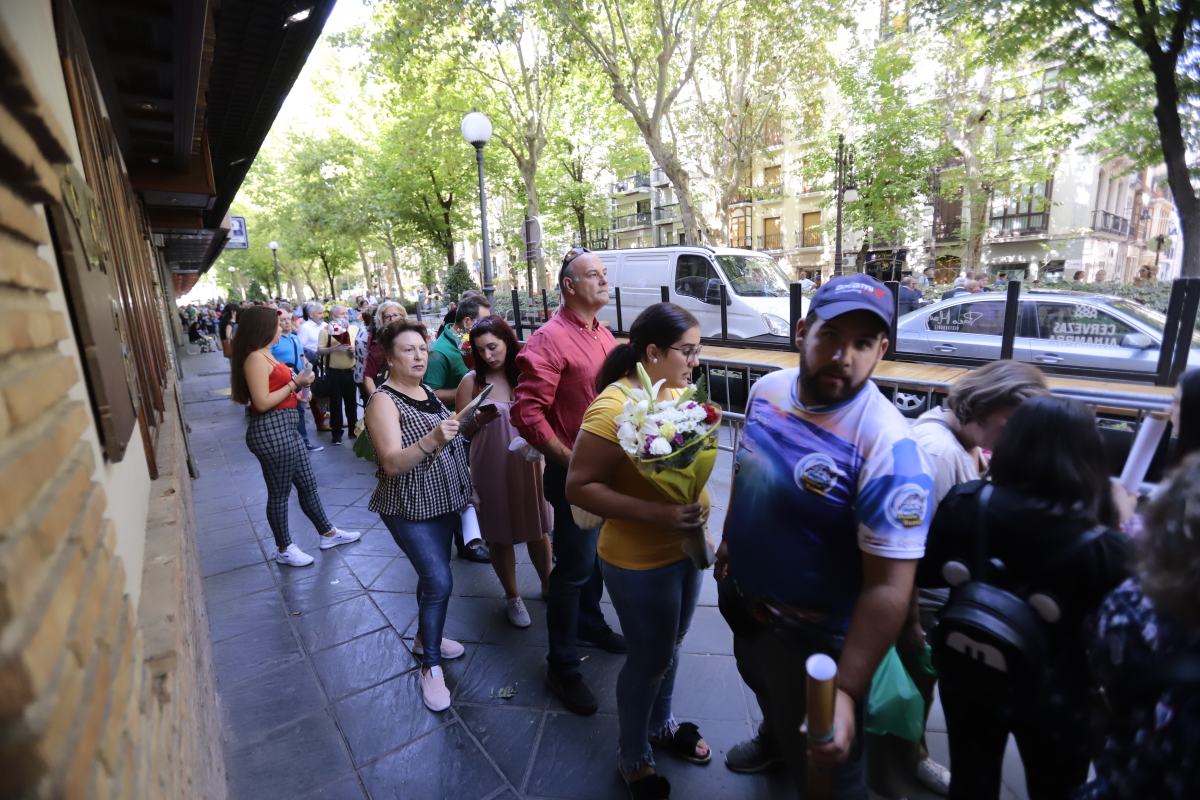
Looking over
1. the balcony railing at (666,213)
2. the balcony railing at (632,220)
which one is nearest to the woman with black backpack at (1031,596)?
the balcony railing at (666,213)

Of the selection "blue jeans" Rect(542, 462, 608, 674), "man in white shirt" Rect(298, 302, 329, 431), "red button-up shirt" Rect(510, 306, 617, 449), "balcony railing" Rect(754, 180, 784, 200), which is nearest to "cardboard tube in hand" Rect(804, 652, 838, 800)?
"blue jeans" Rect(542, 462, 608, 674)

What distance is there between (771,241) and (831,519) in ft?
124

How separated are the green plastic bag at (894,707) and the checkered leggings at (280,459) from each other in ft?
13.3

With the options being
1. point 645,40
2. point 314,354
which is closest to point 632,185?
point 645,40

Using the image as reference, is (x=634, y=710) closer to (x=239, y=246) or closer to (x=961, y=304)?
(x=961, y=304)

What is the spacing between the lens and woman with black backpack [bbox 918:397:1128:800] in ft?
5.13

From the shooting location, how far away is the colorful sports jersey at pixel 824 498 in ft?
4.84

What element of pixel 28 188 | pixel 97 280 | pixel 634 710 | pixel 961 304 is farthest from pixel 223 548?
pixel 961 304

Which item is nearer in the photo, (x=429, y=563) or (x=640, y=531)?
(x=640, y=531)

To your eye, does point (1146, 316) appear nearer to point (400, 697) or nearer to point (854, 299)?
point (854, 299)

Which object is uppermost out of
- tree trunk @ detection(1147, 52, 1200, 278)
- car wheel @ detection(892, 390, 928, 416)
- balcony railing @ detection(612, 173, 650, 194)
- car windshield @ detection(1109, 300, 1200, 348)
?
balcony railing @ detection(612, 173, 650, 194)

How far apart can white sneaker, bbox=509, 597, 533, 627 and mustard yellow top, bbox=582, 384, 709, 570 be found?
5.56 ft

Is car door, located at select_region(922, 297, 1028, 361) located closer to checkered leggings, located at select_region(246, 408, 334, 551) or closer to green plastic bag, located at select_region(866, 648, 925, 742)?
green plastic bag, located at select_region(866, 648, 925, 742)

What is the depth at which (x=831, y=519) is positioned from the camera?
62.6 inches
